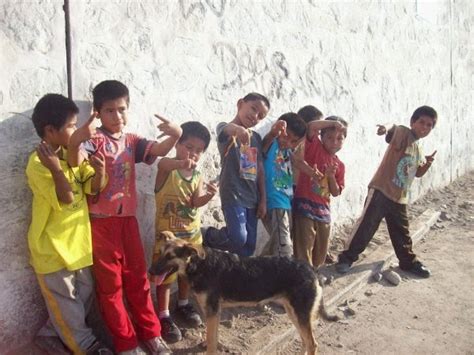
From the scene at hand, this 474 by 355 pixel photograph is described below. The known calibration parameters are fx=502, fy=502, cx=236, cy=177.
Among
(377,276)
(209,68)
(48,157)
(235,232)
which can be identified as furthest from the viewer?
(377,276)

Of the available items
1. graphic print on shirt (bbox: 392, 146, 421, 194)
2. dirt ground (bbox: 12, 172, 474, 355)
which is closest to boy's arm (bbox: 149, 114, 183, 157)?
dirt ground (bbox: 12, 172, 474, 355)

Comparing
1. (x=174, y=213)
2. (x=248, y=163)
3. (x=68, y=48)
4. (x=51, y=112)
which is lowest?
(x=174, y=213)

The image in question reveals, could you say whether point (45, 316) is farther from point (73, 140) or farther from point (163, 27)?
point (163, 27)

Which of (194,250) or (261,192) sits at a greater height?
(261,192)

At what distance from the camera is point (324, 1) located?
18.0 ft

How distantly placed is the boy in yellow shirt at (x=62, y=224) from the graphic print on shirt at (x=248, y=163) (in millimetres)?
1196

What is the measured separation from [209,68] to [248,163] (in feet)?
3.01

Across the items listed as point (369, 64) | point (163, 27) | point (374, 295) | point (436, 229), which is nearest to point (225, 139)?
point (163, 27)

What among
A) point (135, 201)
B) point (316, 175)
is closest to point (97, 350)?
point (135, 201)

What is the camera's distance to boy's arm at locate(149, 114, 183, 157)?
2.96 metres

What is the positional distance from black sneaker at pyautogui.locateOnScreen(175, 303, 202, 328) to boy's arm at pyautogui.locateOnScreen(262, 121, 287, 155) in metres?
1.33

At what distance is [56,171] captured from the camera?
8.48 feet

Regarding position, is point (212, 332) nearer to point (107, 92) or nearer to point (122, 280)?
point (122, 280)

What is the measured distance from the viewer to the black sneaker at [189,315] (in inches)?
143
